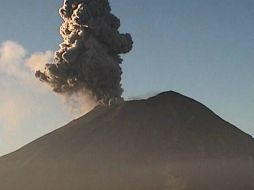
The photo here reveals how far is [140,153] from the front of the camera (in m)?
128

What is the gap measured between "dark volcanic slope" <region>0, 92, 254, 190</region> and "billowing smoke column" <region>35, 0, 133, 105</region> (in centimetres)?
890

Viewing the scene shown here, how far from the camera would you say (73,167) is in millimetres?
126312

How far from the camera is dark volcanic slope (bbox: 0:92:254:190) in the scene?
377 feet

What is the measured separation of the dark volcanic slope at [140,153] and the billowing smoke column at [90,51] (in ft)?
29.2

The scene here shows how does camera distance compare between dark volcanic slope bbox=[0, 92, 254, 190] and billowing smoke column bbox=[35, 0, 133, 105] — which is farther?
billowing smoke column bbox=[35, 0, 133, 105]

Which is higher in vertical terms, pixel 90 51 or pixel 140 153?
pixel 90 51

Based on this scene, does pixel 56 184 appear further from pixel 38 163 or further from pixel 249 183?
pixel 249 183

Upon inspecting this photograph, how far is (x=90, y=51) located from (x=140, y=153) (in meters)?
26.1

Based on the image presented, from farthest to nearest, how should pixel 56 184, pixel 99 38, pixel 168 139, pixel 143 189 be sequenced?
1. pixel 99 38
2. pixel 168 139
3. pixel 56 184
4. pixel 143 189

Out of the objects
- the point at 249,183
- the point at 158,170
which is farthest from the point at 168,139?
the point at 249,183

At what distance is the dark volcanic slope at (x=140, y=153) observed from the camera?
11502cm

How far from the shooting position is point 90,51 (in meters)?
138

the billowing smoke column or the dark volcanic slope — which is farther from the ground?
the billowing smoke column

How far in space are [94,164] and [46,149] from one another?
17.2m
